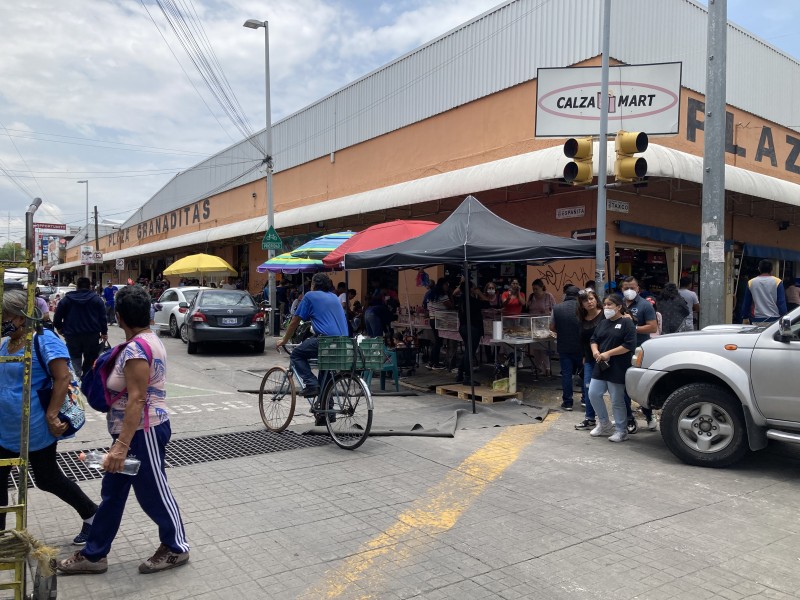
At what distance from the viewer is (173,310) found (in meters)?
18.9

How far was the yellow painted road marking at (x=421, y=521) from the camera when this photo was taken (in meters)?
3.74

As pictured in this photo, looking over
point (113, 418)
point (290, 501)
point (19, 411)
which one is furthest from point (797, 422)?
point (19, 411)

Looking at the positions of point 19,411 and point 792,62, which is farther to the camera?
point 792,62

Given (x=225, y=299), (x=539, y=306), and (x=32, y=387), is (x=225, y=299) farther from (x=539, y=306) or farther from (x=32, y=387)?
(x=32, y=387)

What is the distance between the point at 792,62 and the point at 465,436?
17988mm

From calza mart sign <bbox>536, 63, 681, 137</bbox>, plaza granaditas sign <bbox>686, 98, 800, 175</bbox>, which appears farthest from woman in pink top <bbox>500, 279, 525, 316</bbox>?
plaza granaditas sign <bbox>686, 98, 800, 175</bbox>

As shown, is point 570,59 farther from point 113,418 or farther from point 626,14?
point 113,418

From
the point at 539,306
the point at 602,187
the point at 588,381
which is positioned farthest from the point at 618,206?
the point at 588,381

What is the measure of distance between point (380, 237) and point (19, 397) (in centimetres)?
846

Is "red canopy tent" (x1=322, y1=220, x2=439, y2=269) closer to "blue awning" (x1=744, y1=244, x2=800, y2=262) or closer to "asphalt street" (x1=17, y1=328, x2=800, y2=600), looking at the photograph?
"asphalt street" (x1=17, y1=328, x2=800, y2=600)

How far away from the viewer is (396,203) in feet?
53.1

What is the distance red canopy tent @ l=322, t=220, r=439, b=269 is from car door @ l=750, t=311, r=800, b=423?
21.8 feet

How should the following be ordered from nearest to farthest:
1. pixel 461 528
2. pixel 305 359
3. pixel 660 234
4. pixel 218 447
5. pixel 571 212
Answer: pixel 461 528, pixel 218 447, pixel 305 359, pixel 571 212, pixel 660 234

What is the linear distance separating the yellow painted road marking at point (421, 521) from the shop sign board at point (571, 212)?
7.13 metres
